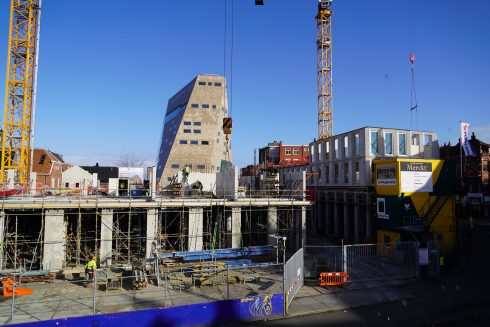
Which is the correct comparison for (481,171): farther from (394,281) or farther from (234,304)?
(234,304)

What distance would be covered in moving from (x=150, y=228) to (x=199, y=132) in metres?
52.2

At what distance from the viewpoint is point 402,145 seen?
102ft

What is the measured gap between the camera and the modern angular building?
72.2 metres

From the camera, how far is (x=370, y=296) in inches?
649

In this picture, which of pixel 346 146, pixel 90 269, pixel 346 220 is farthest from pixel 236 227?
pixel 346 146

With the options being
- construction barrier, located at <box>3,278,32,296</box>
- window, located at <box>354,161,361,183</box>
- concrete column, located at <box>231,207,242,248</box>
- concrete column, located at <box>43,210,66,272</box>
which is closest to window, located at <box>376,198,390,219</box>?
window, located at <box>354,161,361,183</box>

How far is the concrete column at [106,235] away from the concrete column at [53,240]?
2198 millimetres

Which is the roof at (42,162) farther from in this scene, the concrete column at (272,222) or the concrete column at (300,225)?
Result: the concrete column at (300,225)

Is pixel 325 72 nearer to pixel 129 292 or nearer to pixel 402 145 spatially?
pixel 402 145

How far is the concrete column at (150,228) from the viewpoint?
73.6 ft

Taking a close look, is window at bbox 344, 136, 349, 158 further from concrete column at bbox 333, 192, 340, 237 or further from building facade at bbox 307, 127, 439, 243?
concrete column at bbox 333, 192, 340, 237

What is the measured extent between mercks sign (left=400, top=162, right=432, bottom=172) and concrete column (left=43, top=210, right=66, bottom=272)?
76.6ft

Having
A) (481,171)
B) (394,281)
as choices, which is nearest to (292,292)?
(394,281)

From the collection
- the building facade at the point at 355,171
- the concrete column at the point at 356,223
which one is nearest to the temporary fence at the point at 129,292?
the concrete column at the point at 356,223
